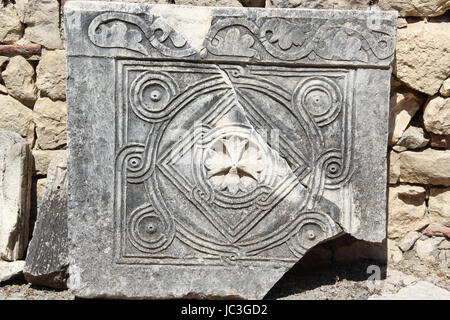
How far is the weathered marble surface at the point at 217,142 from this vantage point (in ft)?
9.12

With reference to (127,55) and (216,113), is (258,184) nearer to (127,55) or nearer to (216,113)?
(216,113)

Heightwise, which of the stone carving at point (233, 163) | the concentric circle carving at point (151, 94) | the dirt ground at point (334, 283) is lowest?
the dirt ground at point (334, 283)

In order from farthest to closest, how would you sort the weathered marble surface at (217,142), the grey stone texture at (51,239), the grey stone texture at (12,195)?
the grey stone texture at (12,195) → the grey stone texture at (51,239) → the weathered marble surface at (217,142)

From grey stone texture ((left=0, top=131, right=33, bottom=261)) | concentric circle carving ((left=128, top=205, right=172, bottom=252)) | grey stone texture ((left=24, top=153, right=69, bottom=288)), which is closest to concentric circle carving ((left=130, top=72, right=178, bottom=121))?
concentric circle carving ((left=128, top=205, right=172, bottom=252))

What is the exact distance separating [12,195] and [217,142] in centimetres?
119

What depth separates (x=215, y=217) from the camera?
288cm

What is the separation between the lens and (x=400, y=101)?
10.6 ft

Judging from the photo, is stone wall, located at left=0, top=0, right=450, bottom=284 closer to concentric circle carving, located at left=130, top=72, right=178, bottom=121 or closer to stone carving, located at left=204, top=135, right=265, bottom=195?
concentric circle carving, located at left=130, top=72, right=178, bottom=121

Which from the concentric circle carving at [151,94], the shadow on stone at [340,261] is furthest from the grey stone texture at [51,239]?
the shadow on stone at [340,261]

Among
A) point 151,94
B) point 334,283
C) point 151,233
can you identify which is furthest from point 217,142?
point 334,283

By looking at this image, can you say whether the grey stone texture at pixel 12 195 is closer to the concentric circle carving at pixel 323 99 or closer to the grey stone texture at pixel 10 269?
the grey stone texture at pixel 10 269

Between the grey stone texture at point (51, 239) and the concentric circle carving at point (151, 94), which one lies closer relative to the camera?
the concentric circle carving at point (151, 94)

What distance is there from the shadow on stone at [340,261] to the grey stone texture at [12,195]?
146cm

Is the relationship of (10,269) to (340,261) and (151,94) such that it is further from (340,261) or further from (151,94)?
(340,261)
